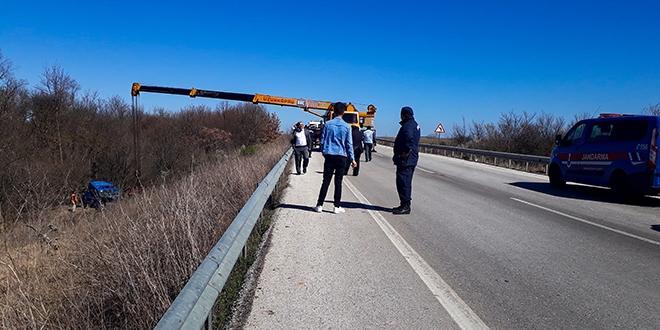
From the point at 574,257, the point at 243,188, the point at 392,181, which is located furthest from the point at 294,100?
the point at 574,257

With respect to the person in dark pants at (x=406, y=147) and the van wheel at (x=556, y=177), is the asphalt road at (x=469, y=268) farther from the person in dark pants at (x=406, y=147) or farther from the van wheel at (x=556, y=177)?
the van wheel at (x=556, y=177)

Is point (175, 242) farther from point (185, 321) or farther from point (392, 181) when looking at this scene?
point (392, 181)

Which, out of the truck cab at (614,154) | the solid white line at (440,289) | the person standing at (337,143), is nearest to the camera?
the solid white line at (440,289)

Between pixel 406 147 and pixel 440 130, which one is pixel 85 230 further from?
pixel 440 130

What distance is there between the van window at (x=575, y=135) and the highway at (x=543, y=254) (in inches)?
65.6

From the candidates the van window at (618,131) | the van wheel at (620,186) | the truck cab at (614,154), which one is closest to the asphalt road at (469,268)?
the van wheel at (620,186)

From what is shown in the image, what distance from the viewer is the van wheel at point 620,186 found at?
10.3 m

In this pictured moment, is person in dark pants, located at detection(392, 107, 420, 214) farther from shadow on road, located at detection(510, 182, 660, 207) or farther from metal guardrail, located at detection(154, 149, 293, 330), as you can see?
shadow on road, located at detection(510, 182, 660, 207)

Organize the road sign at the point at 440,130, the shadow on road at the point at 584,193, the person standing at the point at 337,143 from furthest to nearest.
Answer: the road sign at the point at 440,130 → the shadow on road at the point at 584,193 → the person standing at the point at 337,143

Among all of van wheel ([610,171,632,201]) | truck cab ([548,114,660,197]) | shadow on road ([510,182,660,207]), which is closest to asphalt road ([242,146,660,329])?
van wheel ([610,171,632,201])

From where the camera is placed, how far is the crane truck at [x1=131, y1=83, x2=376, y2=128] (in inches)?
907

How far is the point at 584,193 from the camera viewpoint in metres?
12.2

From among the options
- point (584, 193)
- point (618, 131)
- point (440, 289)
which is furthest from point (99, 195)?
point (584, 193)

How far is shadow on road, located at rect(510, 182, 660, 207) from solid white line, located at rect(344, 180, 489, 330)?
655 centimetres
